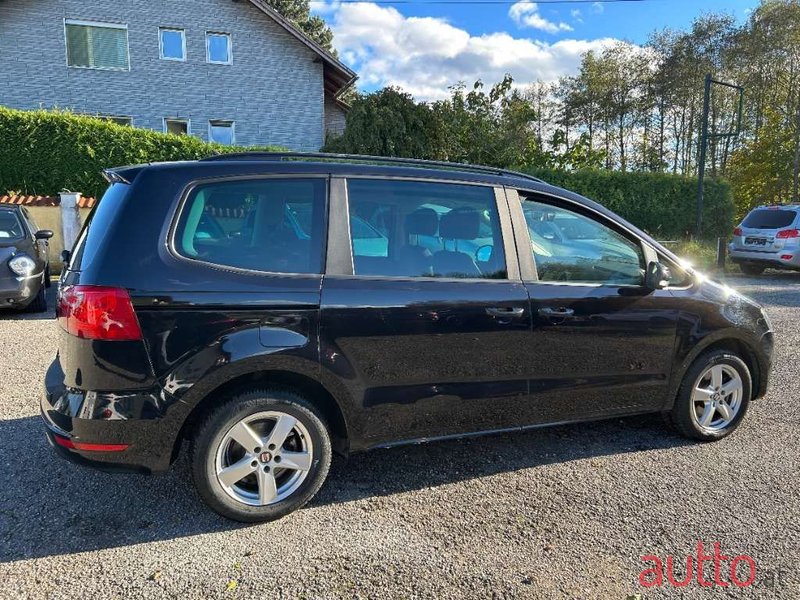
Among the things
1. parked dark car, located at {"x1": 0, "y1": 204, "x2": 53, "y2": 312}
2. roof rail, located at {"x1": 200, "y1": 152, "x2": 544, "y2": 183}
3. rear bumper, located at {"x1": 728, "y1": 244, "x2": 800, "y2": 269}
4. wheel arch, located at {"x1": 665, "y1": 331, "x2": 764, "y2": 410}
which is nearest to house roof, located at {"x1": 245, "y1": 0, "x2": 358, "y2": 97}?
parked dark car, located at {"x1": 0, "y1": 204, "x2": 53, "y2": 312}

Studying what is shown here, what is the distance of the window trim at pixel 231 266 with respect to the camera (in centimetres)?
260

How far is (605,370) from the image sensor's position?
134 inches

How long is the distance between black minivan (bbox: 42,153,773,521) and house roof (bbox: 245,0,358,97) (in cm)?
1892

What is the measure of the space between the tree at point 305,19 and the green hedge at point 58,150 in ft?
115

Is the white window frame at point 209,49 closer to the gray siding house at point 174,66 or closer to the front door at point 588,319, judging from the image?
the gray siding house at point 174,66

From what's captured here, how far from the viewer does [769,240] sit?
39.4 ft

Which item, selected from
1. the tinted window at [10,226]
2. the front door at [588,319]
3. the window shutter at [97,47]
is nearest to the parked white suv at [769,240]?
the front door at [588,319]

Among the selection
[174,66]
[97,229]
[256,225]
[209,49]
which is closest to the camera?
[97,229]

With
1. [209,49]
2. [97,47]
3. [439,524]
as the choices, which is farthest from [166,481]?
[97,47]

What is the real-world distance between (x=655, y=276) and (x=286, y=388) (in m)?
2.28

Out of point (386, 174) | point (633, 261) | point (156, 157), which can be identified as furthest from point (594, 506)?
point (156, 157)

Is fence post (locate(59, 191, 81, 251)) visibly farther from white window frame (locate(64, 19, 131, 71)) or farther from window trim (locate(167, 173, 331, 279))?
window trim (locate(167, 173, 331, 279))

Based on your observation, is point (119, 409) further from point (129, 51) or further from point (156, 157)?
point (129, 51)

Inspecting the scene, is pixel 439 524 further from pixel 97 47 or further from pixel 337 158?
pixel 97 47
